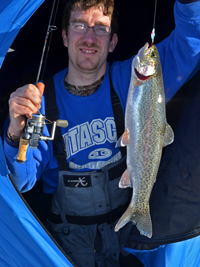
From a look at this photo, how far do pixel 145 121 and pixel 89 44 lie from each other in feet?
4.17

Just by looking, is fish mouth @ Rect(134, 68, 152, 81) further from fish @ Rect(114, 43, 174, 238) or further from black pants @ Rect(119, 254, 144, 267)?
black pants @ Rect(119, 254, 144, 267)

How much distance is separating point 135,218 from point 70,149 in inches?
39.6

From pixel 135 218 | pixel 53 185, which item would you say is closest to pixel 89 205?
pixel 53 185

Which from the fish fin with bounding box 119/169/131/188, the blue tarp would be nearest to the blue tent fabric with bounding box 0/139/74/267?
the blue tarp

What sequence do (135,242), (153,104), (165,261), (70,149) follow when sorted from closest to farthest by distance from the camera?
(153,104) → (165,261) → (135,242) → (70,149)

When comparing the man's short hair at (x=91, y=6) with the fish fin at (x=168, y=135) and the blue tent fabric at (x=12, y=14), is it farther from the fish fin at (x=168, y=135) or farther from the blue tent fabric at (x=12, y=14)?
the fish fin at (x=168, y=135)

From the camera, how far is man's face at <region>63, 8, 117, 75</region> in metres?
2.57

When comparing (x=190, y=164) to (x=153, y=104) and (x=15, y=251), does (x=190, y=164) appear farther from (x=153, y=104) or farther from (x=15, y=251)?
(x=15, y=251)

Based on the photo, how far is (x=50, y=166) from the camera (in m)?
2.66

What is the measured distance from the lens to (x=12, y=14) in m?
1.71

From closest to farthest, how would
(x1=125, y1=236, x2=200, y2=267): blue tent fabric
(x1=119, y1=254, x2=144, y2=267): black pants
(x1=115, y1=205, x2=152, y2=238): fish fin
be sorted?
1. (x1=115, y1=205, x2=152, y2=238): fish fin
2. (x1=125, y1=236, x2=200, y2=267): blue tent fabric
3. (x1=119, y1=254, x2=144, y2=267): black pants

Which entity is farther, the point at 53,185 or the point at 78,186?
the point at 53,185

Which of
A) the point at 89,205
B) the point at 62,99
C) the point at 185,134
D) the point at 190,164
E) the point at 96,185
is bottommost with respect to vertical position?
the point at 89,205

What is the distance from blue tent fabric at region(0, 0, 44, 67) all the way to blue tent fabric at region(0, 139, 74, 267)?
2.94 feet
